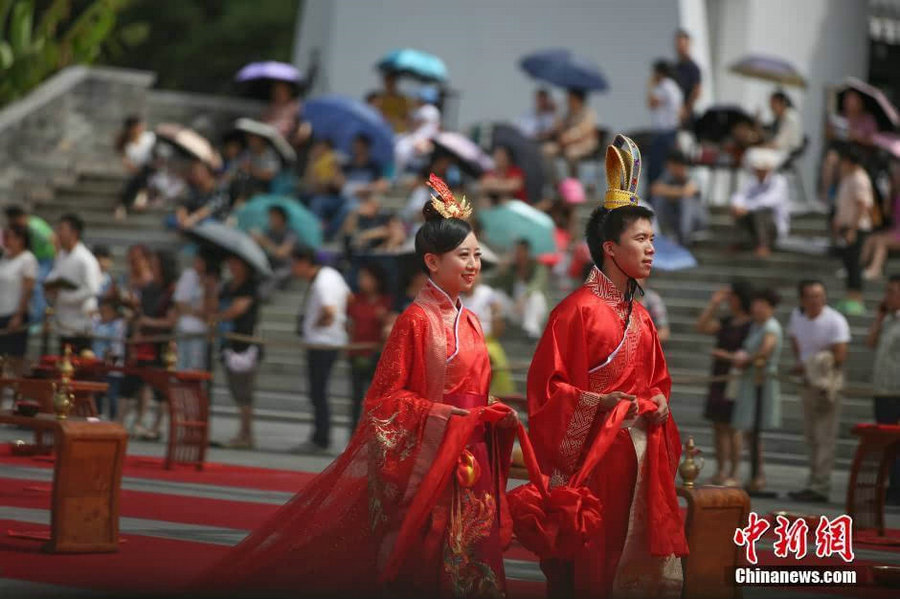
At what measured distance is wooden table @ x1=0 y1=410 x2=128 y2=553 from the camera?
8.52 metres

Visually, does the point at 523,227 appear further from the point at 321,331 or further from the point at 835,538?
the point at 835,538

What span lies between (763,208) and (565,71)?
3931 mm

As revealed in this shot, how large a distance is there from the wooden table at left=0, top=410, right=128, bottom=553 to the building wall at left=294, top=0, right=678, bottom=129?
15509mm

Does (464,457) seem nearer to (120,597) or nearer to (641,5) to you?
A: (120,597)

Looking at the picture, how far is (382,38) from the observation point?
24.8 metres

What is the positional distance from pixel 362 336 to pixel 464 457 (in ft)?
26.3

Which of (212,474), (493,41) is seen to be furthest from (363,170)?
(212,474)

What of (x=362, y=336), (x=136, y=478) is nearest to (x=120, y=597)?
(x=136, y=478)

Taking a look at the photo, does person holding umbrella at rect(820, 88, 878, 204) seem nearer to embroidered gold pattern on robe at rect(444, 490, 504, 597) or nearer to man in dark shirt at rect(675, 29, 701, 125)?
man in dark shirt at rect(675, 29, 701, 125)

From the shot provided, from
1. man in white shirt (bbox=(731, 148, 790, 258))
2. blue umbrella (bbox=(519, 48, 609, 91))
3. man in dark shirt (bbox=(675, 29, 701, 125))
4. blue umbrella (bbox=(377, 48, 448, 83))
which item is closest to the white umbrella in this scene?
blue umbrella (bbox=(377, 48, 448, 83))

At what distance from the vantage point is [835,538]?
368 inches

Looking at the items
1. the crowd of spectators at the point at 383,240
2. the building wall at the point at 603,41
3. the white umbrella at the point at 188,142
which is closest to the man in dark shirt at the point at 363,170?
the crowd of spectators at the point at 383,240

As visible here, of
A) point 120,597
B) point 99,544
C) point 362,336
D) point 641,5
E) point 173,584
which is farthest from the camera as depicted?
point 641,5

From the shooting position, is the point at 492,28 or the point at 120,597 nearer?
the point at 120,597
